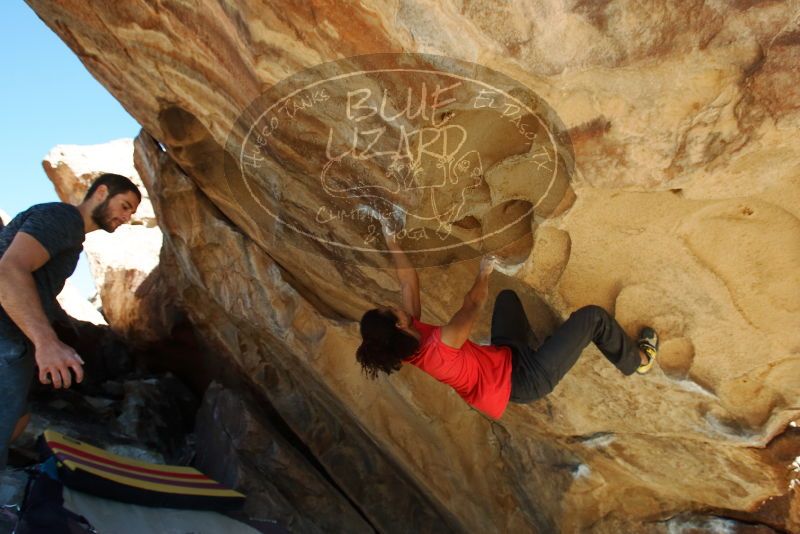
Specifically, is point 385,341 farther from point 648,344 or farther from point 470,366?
point 648,344

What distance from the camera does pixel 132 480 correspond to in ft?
12.2

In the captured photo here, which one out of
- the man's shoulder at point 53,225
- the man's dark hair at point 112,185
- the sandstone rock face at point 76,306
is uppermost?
the man's dark hair at point 112,185

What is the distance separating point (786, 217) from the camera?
2.47 meters

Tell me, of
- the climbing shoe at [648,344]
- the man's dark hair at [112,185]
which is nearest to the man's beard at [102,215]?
the man's dark hair at [112,185]

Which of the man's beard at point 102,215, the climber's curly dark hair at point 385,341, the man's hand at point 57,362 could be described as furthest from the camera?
the man's beard at point 102,215

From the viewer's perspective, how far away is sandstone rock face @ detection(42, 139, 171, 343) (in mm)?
6660

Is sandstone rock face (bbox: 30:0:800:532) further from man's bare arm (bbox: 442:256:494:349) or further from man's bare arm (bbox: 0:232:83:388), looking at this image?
man's bare arm (bbox: 0:232:83:388)

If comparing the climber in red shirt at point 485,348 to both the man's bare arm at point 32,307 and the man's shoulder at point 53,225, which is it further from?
the man's shoulder at point 53,225

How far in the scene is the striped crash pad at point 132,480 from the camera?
3398 millimetres

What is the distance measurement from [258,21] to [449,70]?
87 centimetres

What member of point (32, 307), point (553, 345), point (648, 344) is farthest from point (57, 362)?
point (648, 344)

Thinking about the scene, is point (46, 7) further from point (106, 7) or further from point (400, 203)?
A: point (400, 203)

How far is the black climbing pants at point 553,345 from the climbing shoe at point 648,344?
0.05 metres

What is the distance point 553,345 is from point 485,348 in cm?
29
